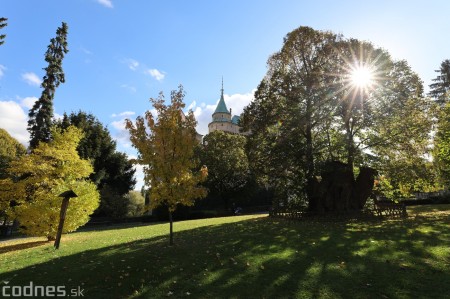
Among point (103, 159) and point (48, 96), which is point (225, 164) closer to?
point (103, 159)

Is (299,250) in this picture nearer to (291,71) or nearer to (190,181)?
(190,181)

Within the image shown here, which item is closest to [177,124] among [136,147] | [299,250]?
[136,147]

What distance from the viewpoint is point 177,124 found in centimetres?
1309

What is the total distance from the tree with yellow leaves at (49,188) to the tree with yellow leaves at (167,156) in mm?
10159

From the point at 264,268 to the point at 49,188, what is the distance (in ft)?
60.3

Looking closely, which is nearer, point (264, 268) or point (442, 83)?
A: point (264, 268)

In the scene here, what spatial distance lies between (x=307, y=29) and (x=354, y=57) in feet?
13.7

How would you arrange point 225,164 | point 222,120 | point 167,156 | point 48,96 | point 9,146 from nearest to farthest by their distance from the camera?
point 167,156, point 48,96, point 225,164, point 9,146, point 222,120

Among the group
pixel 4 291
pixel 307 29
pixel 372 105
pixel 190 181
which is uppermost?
pixel 307 29

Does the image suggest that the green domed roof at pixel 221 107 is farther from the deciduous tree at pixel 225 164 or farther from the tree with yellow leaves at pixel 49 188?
the tree with yellow leaves at pixel 49 188

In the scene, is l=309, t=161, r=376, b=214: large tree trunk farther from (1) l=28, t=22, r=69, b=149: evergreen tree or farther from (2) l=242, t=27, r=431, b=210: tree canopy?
(1) l=28, t=22, r=69, b=149: evergreen tree

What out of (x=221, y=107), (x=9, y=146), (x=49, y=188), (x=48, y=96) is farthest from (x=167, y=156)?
(x=221, y=107)

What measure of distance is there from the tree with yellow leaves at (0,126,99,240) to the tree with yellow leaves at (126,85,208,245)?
33.3 ft

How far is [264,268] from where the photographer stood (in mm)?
8547
